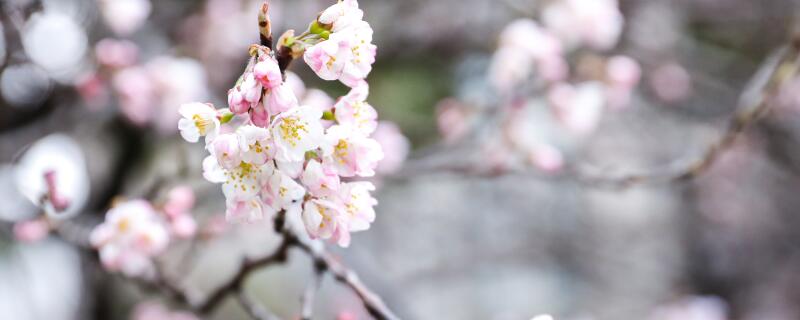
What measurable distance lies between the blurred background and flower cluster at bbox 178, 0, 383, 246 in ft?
0.67

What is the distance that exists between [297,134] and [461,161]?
1.37 m

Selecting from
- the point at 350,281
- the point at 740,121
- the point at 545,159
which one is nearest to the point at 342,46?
the point at 350,281

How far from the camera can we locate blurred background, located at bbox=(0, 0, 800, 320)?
1.84 metres

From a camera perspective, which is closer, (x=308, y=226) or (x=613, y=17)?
(x=308, y=226)

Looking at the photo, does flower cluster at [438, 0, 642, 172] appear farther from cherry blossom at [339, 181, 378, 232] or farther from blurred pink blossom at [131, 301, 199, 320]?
cherry blossom at [339, 181, 378, 232]

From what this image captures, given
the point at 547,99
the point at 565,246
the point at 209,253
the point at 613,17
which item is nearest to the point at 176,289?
the point at 547,99

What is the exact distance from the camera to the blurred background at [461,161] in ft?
6.03

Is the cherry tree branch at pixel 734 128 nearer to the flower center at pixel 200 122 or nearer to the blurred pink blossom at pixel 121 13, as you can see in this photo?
the flower center at pixel 200 122

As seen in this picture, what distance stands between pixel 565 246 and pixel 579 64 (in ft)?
9.55

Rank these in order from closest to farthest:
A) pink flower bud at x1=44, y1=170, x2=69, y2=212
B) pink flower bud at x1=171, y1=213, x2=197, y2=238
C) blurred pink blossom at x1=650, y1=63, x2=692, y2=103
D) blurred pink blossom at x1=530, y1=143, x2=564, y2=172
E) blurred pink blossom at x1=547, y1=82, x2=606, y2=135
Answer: pink flower bud at x1=44, y1=170, x2=69, y2=212 → pink flower bud at x1=171, y1=213, x2=197, y2=238 → blurred pink blossom at x1=530, y1=143, x2=564, y2=172 → blurred pink blossom at x1=547, y1=82, x2=606, y2=135 → blurred pink blossom at x1=650, y1=63, x2=692, y2=103

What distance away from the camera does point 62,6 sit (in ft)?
6.40

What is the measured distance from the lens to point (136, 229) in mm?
1167

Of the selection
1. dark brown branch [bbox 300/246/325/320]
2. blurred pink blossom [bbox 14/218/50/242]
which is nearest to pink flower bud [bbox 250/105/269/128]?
dark brown branch [bbox 300/246/325/320]

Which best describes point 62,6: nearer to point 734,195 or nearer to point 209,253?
point 209,253
